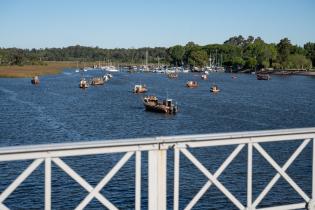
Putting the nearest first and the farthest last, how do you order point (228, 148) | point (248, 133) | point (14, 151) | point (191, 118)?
point (14, 151)
point (248, 133)
point (228, 148)
point (191, 118)

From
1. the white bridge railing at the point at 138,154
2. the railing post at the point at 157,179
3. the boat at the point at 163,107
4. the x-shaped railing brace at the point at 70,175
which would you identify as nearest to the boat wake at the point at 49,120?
the boat at the point at 163,107

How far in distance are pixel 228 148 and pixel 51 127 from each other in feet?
74.1

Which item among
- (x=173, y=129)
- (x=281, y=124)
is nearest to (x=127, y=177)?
(x=173, y=129)

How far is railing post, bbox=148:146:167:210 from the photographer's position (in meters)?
8.44

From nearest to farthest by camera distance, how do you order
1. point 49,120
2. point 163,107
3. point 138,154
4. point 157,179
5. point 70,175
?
point 70,175, point 138,154, point 157,179, point 49,120, point 163,107

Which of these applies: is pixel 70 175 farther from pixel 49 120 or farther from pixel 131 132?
pixel 49 120

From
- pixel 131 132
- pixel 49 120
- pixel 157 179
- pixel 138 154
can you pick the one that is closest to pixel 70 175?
pixel 138 154

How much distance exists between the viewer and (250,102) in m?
90.0

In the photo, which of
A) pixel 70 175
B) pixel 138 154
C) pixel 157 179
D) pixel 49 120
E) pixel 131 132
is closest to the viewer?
pixel 70 175

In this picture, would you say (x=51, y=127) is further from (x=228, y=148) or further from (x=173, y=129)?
(x=228, y=148)

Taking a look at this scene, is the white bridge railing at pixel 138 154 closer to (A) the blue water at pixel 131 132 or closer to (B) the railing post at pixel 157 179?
(B) the railing post at pixel 157 179

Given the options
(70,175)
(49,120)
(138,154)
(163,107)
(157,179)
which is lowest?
(49,120)

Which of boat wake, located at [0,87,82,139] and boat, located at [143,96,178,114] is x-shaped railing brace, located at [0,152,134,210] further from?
boat, located at [143,96,178,114]

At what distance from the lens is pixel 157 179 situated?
8.52 meters
